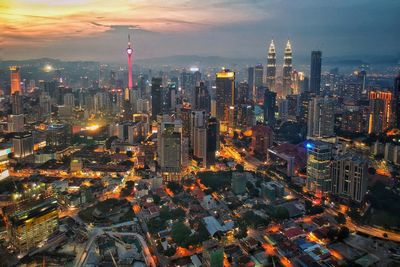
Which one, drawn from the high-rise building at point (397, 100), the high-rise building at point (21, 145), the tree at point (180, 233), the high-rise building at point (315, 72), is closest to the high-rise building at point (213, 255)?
the tree at point (180, 233)

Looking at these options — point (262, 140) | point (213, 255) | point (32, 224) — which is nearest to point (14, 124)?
point (32, 224)

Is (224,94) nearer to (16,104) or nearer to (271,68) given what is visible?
(271,68)

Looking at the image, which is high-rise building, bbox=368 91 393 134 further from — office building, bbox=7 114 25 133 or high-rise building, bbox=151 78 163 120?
office building, bbox=7 114 25 133

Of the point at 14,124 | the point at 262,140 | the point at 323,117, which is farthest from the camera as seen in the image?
the point at 14,124

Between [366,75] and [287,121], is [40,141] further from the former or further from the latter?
[366,75]

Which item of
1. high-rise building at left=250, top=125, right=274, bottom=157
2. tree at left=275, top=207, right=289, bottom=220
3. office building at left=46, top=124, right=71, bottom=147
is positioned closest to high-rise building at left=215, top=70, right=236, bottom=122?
high-rise building at left=250, top=125, right=274, bottom=157
